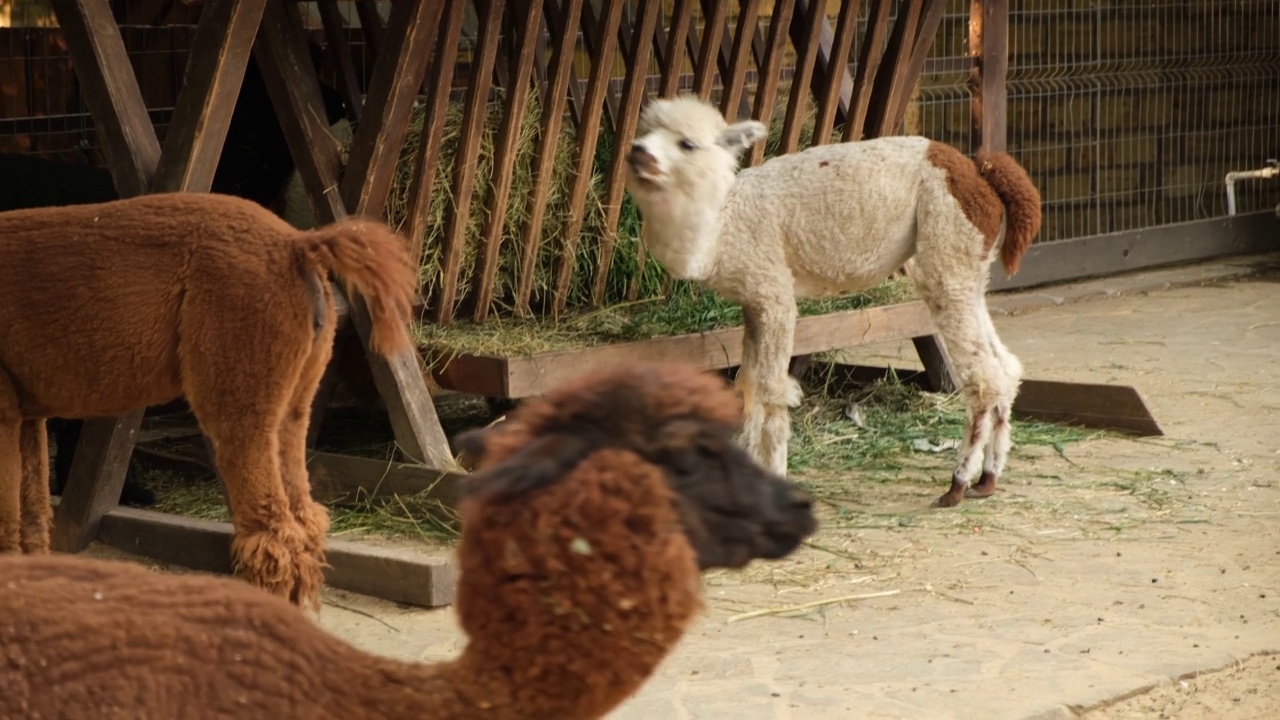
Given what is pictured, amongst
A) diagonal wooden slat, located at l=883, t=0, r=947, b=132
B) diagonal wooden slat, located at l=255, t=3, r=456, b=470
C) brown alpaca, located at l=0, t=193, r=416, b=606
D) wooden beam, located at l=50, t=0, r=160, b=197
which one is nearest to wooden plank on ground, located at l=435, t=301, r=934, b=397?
diagonal wooden slat, located at l=255, t=3, r=456, b=470

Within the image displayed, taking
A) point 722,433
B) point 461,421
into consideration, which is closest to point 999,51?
point 461,421

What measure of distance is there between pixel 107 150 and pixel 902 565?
2.93 meters

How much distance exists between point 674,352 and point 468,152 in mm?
1165

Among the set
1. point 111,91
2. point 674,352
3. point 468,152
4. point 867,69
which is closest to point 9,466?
point 111,91

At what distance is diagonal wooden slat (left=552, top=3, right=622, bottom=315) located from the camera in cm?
610

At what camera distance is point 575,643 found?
179 centimetres

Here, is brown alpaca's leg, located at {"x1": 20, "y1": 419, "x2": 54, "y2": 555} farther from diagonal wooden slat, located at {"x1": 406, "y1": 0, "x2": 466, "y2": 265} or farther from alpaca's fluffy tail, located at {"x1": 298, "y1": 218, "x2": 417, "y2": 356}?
diagonal wooden slat, located at {"x1": 406, "y1": 0, "x2": 466, "y2": 265}

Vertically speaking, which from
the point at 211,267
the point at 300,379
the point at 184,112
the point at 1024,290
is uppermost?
the point at 184,112

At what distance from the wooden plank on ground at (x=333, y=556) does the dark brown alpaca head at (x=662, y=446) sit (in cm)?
286

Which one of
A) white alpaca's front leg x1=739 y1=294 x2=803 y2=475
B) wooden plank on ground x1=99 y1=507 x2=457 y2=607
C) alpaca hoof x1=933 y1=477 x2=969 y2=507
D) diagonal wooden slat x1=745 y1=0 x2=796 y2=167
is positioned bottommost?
alpaca hoof x1=933 y1=477 x2=969 y2=507

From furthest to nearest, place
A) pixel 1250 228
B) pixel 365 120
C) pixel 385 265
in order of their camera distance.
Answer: pixel 1250 228 < pixel 365 120 < pixel 385 265

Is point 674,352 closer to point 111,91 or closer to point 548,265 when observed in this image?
point 548,265

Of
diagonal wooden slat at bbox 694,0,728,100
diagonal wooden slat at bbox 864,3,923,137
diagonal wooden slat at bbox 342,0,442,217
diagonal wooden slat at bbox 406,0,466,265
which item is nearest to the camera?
diagonal wooden slat at bbox 342,0,442,217

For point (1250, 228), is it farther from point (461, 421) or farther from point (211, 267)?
point (211, 267)
